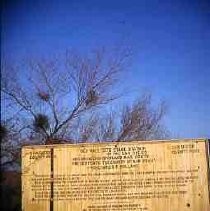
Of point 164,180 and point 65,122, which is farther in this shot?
point 65,122

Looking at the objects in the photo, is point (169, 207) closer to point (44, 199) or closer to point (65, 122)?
point (44, 199)

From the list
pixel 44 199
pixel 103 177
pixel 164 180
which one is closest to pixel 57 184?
pixel 44 199

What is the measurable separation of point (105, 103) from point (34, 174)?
163 inches

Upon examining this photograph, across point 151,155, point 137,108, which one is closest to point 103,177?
point 151,155

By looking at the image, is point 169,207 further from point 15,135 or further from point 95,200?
point 15,135

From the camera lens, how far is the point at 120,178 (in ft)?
22.8

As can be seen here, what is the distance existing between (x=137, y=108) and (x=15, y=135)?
3117 millimetres

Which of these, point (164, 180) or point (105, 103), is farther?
point (105, 103)

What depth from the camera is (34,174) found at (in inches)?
283

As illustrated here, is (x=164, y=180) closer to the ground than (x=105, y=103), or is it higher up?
closer to the ground

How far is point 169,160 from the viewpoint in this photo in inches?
273

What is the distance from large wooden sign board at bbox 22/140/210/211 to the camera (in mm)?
6840

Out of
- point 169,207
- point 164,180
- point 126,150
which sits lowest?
point 169,207

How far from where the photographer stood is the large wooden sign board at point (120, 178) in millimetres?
6840
